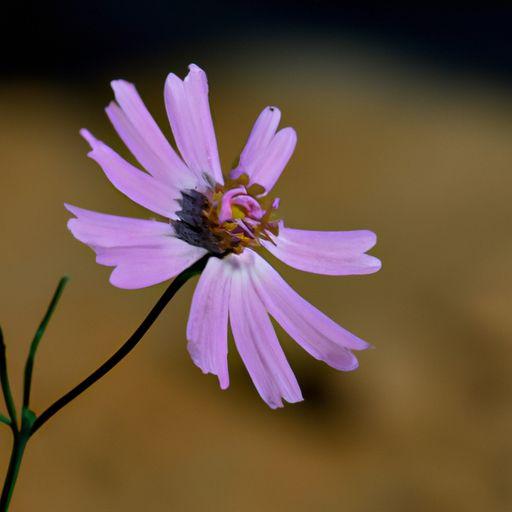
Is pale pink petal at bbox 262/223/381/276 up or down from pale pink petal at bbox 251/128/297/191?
down

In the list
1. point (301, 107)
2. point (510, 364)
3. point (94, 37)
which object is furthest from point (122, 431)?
point (94, 37)

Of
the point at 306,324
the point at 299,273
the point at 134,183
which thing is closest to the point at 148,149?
the point at 134,183

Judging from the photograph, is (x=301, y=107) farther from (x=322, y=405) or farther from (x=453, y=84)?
(x=322, y=405)

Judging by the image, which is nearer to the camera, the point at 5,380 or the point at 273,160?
the point at 5,380

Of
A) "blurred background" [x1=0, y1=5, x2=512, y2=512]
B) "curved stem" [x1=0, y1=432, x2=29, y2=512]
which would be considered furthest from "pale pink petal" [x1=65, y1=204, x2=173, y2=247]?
"blurred background" [x1=0, y1=5, x2=512, y2=512]

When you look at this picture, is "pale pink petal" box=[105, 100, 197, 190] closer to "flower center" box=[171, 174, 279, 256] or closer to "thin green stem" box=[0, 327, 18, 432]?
"flower center" box=[171, 174, 279, 256]

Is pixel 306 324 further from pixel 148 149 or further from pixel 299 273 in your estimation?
pixel 299 273

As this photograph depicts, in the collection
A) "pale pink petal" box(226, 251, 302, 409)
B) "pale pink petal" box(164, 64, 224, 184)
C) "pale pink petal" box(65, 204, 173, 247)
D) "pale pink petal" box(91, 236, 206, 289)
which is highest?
"pale pink petal" box(164, 64, 224, 184)

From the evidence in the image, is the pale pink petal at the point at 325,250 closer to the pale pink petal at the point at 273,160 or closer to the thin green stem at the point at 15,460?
the pale pink petal at the point at 273,160
